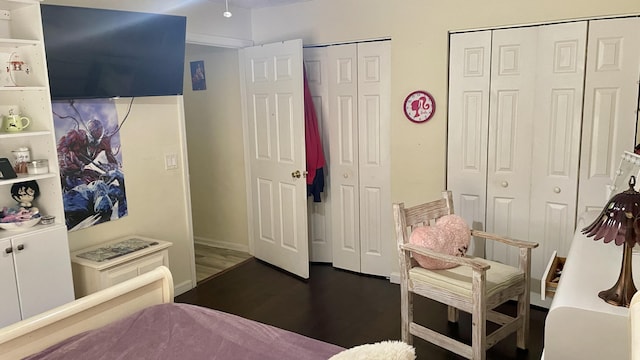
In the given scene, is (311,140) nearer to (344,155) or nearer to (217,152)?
(344,155)

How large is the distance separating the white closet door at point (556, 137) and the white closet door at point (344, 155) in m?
1.39

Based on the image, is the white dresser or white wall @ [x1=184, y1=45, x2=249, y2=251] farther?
white wall @ [x1=184, y1=45, x2=249, y2=251]

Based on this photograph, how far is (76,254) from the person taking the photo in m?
3.12

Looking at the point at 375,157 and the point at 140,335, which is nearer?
the point at 140,335

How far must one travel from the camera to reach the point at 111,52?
2.99 metres

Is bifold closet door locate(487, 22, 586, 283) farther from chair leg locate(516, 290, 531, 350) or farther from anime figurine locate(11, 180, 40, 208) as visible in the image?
anime figurine locate(11, 180, 40, 208)

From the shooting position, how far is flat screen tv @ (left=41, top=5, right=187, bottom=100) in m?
2.73

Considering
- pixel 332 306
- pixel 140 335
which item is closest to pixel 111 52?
pixel 140 335

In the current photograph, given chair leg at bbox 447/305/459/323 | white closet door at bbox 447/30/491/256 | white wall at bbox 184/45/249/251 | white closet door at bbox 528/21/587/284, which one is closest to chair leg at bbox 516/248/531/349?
chair leg at bbox 447/305/459/323

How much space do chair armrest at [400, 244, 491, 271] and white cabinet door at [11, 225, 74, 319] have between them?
74.3 inches

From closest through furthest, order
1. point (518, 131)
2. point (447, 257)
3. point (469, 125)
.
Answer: point (447, 257), point (518, 131), point (469, 125)

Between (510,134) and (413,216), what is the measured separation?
0.98 m

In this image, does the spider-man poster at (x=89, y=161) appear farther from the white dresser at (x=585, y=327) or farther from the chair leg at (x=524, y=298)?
the white dresser at (x=585, y=327)

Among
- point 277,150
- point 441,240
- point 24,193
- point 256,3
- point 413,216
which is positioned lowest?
point 441,240
